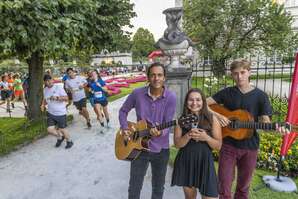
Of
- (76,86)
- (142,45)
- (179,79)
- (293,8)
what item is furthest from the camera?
(142,45)

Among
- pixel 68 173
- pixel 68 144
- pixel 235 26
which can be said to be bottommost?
pixel 68 173

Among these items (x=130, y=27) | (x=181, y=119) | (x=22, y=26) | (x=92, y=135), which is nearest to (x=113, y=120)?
(x=92, y=135)

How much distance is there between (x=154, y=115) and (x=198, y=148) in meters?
0.59

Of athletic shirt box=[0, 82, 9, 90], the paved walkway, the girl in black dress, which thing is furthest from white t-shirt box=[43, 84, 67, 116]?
athletic shirt box=[0, 82, 9, 90]

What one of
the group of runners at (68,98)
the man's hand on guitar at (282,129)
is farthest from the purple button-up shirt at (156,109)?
the group of runners at (68,98)

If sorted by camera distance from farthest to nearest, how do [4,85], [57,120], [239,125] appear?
[4,85]
[57,120]
[239,125]

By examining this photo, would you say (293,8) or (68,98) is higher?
(293,8)

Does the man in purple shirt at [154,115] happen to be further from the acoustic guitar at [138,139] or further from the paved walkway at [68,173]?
the paved walkway at [68,173]

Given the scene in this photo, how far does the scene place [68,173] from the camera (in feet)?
16.2

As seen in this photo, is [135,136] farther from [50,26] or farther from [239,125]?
[50,26]

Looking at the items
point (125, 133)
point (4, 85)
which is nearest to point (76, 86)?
point (125, 133)

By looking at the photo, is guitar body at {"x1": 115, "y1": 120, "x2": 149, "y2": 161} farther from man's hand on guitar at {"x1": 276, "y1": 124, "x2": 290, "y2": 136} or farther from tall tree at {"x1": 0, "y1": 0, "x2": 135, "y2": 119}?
tall tree at {"x1": 0, "y1": 0, "x2": 135, "y2": 119}

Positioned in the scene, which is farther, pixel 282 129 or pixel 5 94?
pixel 5 94

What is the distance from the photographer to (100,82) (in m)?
7.55
